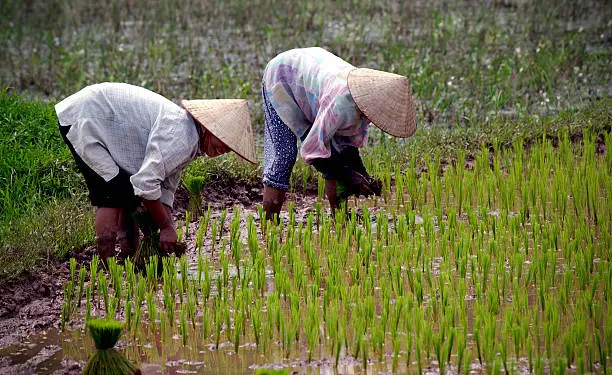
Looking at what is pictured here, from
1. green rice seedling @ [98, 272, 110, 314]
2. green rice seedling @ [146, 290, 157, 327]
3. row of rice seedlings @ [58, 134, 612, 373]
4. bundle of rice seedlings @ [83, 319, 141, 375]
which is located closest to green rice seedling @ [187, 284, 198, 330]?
row of rice seedlings @ [58, 134, 612, 373]

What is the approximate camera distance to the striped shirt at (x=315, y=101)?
4812 mm

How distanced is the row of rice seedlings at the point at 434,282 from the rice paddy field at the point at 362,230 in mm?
15

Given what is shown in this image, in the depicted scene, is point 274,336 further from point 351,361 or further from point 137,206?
point 137,206

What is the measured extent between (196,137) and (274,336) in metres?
1.05

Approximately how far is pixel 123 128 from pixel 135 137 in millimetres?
71

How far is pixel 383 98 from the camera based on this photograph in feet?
15.5

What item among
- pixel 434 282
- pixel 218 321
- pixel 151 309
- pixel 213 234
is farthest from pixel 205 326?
pixel 213 234

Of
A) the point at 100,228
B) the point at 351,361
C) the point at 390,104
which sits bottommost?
the point at 351,361

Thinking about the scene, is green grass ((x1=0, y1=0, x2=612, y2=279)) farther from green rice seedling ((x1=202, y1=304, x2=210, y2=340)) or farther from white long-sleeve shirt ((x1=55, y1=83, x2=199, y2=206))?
green rice seedling ((x1=202, y1=304, x2=210, y2=340))

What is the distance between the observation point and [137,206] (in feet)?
15.4

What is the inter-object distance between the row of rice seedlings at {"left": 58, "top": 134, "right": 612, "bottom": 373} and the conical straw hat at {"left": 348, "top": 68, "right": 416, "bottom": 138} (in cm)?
60

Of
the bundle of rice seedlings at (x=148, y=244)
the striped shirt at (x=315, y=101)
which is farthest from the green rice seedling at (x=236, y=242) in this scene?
the striped shirt at (x=315, y=101)

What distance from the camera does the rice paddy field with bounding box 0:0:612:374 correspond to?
380 centimetres

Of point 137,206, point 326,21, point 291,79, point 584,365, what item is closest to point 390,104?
point 291,79
